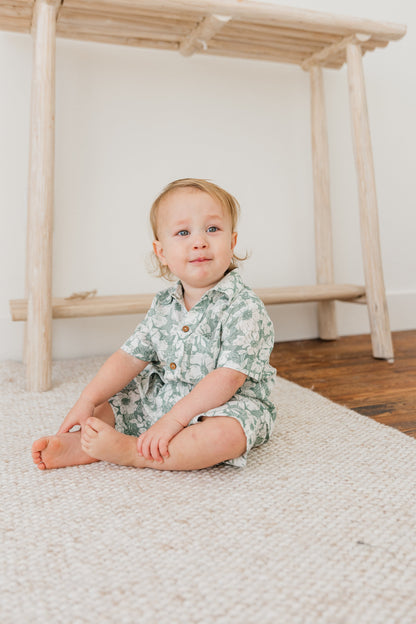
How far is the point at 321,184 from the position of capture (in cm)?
159

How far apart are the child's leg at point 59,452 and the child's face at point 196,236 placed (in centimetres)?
27

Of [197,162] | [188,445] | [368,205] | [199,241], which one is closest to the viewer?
[188,445]

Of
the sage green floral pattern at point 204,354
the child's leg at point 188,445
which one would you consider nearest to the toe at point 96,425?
the child's leg at point 188,445

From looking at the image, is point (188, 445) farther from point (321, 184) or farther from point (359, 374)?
point (321, 184)

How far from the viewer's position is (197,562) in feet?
1.66

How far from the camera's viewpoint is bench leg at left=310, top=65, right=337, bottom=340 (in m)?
1.58

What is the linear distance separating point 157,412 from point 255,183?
0.95 metres

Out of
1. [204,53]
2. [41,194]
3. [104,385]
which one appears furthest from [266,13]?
[104,385]

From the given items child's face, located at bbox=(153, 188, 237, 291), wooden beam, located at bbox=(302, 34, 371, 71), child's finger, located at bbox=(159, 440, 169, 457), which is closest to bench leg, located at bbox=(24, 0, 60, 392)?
child's face, located at bbox=(153, 188, 237, 291)

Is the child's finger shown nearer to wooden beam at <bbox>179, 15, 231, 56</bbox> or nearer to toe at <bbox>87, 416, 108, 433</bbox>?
toe at <bbox>87, 416, 108, 433</bbox>

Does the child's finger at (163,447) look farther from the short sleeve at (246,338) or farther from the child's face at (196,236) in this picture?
the child's face at (196,236)

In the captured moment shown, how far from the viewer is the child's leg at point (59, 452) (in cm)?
72

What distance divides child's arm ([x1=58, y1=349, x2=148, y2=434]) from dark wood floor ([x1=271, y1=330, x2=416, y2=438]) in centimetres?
41

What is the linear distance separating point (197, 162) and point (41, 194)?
563mm
